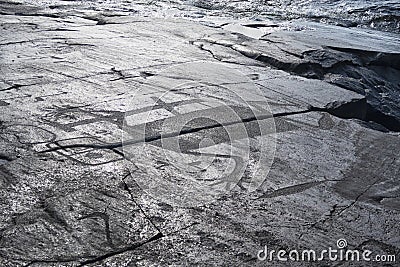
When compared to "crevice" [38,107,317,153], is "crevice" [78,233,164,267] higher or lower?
lower

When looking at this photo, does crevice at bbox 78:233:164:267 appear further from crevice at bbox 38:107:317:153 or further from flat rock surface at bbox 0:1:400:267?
crevice at bbox 38:107:317:153

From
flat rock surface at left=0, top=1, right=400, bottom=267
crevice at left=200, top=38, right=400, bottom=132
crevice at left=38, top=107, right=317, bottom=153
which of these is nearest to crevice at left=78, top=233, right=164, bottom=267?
flat rock surface at left=0, top=1, right=400, bottom=267

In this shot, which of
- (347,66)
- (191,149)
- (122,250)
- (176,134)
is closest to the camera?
(122,250)

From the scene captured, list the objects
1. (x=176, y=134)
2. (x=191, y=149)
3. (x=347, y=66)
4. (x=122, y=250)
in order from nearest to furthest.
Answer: (x=122, y=250)
(x=191, y=149)
(x=176, y=134)
(x=347, y=66)

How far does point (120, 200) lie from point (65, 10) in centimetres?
462

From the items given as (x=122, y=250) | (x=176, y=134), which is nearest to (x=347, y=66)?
(x=176, y=134)

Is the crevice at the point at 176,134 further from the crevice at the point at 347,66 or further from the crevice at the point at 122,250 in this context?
the crevice at the point at 122,250

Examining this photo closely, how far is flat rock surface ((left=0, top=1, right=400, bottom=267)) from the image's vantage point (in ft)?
6.78

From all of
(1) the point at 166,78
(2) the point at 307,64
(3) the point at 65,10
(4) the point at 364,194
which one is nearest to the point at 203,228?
(4) the point at 364,194

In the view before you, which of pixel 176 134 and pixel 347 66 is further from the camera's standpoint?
pixel 347 66

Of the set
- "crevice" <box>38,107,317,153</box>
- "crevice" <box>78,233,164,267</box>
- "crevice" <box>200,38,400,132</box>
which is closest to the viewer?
"crevice" <box>78,233,164,267</box>

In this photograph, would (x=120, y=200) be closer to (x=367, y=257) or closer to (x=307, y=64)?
A: (x=367, y=257)

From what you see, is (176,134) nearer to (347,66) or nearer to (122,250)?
(122,250)

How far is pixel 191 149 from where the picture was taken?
2.80m
